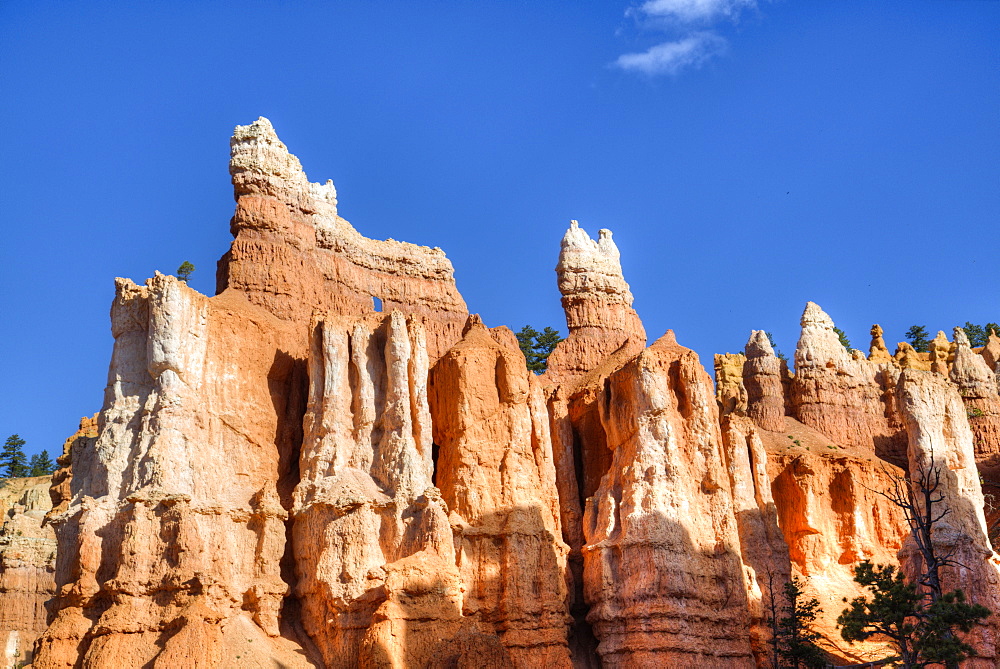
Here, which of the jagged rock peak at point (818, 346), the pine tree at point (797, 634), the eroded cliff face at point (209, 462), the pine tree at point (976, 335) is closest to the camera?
the eroded cliff face at point (209, 462)

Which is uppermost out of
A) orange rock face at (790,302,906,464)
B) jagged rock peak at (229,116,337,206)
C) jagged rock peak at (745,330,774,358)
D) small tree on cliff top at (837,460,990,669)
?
jagged rock peak at (229,116,337,206)

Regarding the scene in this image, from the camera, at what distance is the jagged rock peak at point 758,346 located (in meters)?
64.4

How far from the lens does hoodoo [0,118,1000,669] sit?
129ft

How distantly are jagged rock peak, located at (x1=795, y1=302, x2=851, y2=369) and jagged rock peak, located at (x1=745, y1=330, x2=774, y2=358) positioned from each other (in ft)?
4.77

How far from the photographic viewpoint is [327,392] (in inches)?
1767

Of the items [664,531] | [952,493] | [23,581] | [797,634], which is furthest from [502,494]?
[23,581]

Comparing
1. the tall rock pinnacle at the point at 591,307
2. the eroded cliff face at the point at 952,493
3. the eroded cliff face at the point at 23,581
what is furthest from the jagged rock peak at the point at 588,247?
the eroded cliff face at the point at 23,581

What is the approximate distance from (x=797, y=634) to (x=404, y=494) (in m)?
14.2

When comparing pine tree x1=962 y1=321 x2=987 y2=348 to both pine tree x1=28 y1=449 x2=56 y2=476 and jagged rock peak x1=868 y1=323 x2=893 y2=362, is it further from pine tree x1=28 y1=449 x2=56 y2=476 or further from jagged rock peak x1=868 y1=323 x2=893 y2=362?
pine tree x1=28 y1=449 x2=56 y2=476

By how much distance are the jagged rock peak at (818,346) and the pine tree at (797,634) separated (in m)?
15.8

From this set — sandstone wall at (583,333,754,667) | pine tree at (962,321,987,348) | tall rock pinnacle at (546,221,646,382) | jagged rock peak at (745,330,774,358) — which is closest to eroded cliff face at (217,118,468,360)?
tall rock pinnacle at (546,221,646,382)

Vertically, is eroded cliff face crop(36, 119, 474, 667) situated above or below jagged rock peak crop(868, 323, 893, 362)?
below

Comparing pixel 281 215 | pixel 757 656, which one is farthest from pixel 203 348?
pixel 757 656

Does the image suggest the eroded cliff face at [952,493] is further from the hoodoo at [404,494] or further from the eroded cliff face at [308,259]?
the eroded cliff face at [308,259]
